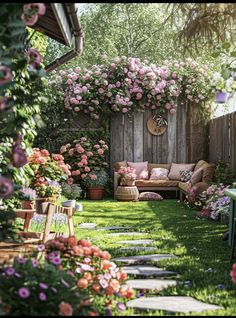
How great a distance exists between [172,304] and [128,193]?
27.2 ft

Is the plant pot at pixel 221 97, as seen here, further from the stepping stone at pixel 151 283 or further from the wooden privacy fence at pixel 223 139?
the wooden privacy fence at pixel 223 139

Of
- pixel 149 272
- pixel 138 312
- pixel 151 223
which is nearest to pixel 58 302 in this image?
pixel 138 312

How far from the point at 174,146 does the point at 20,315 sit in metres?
10.9

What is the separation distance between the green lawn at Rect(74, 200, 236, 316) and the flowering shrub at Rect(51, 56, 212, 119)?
2.50 metres

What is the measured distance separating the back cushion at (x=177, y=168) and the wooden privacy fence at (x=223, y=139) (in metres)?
0.52

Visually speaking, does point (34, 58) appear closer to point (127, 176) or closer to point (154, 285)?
point (154, 285)

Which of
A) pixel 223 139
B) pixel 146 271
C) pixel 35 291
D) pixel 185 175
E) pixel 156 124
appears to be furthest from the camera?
pixel 156 124

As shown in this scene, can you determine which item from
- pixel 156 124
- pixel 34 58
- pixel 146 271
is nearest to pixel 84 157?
pixel 156 124

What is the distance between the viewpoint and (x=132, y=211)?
32.7 ft

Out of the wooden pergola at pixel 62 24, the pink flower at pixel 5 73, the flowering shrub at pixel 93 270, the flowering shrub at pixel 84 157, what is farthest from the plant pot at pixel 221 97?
the flowering shrub at pixel 84 157

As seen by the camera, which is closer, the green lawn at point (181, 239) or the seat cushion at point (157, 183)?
the green lawn at point (181, 239)

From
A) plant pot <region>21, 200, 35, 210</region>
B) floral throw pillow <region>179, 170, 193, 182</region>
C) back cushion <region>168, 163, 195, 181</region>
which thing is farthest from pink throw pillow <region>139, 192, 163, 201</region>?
plant pot <region>21, 200, 35, 210</region>

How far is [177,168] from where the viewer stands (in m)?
12.7

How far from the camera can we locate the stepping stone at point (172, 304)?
349 cm
